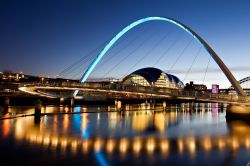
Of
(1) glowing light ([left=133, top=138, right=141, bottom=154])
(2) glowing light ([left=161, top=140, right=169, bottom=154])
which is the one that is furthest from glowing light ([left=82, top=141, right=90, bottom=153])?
(2) glowing light ([left=161, top=140, right=169, bottom=154])

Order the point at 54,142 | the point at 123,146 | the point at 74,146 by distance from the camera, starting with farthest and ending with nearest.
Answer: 1. the point at 54,142
2. the point at 123,146
3. the point at 74,146

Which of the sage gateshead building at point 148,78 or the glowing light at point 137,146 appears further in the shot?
the sage gateshead building at point 148,78

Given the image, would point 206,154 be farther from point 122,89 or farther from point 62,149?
point 122,89

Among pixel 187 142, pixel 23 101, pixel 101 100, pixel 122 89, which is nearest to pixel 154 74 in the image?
pixel 101 100

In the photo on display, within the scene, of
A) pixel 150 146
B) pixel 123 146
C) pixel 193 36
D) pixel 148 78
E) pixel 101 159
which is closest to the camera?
pixel 101 159

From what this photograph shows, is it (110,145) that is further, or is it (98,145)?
(110,145)

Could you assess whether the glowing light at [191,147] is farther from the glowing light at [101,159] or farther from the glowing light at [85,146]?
the glowing light at [85,146]

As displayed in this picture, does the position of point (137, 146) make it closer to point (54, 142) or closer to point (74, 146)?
point (74, 146)

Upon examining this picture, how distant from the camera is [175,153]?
53.5 feet

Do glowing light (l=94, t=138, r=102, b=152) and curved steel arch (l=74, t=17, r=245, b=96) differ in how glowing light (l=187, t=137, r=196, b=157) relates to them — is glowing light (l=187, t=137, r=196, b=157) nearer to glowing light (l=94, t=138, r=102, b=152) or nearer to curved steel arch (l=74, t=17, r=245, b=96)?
glowing light (l=94, t=138, r=102, b=152)

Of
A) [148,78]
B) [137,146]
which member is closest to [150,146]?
[137,146]

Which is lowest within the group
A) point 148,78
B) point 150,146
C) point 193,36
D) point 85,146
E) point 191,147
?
point 191,147

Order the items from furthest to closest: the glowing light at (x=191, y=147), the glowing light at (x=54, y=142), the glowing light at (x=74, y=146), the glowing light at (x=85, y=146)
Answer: the glowing light at (x=54, y=142) → the glowing light at (x=191, y=147) → the glowing light at (x=85, y=146) → the glowing light at (x=74, y=146)

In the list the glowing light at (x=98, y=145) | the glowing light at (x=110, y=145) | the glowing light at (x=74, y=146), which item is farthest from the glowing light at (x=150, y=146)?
the glowing light at (x=74, y=146)
